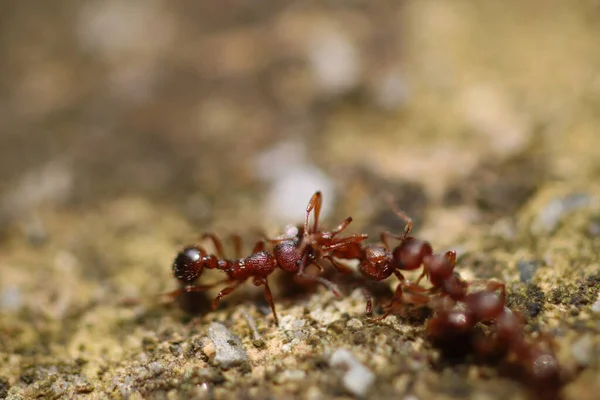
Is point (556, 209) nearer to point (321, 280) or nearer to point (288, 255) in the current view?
point (321, 280)

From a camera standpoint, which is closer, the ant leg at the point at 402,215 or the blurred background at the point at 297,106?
the ant leg at the point at 402,215

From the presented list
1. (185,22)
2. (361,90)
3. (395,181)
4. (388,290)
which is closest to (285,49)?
(361,90)

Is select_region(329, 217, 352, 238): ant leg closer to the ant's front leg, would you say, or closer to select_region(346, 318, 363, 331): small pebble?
select_region(346, 318, 363, 331): small pebble

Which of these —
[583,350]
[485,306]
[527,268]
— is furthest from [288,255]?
[583,350]

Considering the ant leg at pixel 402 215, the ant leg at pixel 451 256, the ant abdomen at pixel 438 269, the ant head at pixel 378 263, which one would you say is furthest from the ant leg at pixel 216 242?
the ant leg at pixel 451 256

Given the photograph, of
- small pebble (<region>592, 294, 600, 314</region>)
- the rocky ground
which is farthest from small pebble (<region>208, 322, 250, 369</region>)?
small pebble (<region>592, 294, 600, 314</region>)

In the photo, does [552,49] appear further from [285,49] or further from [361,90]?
[285,49]

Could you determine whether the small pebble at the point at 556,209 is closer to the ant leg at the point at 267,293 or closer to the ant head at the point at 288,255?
the ant head at the point at 288,255
